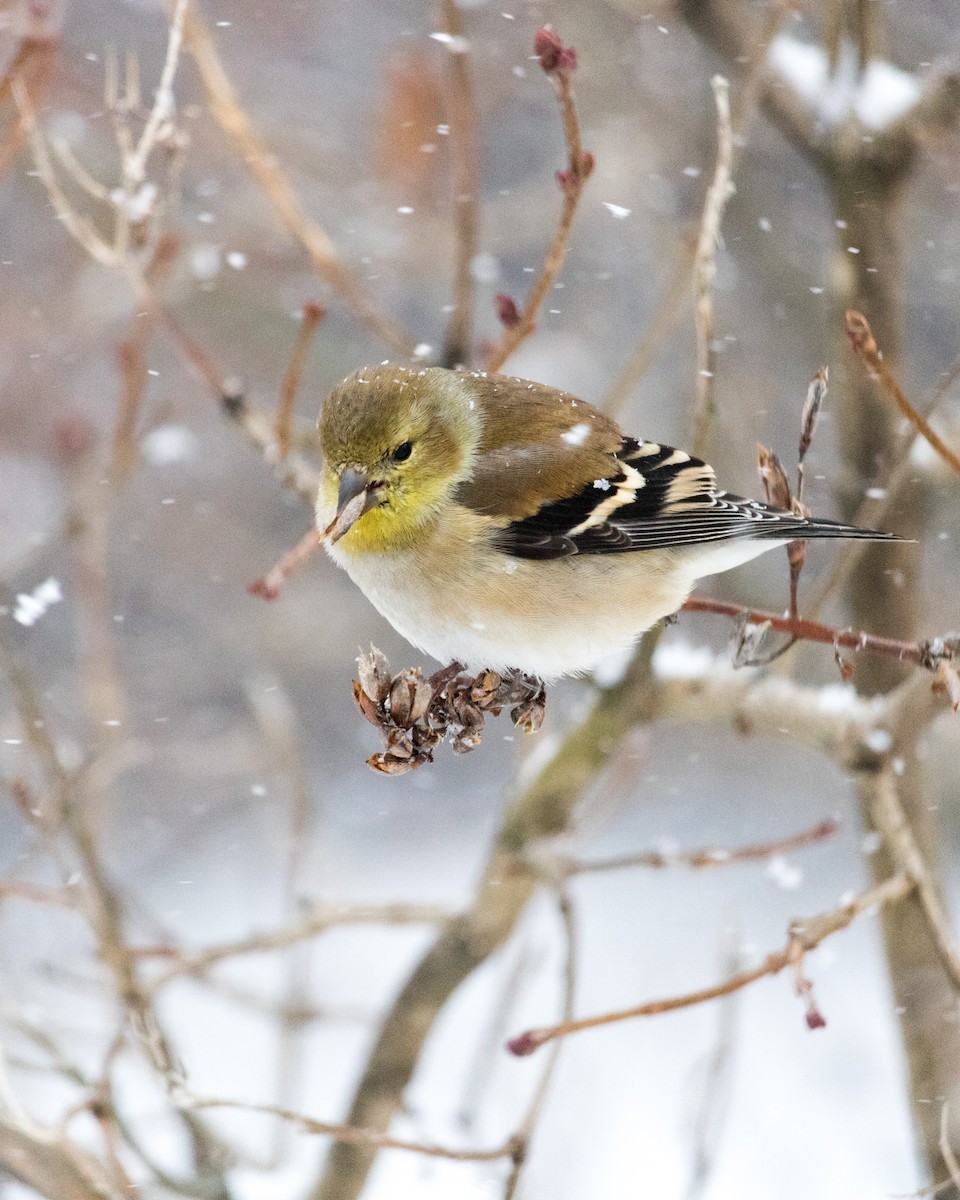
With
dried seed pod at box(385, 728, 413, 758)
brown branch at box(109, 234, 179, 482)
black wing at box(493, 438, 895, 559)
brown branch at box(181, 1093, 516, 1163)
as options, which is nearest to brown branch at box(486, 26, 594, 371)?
black wing at box(493, 438, 895, 559)

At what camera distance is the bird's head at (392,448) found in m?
1.94

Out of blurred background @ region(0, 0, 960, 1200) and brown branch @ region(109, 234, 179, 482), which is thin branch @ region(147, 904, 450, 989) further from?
brown branch @ region(109, 234, 179, 482)

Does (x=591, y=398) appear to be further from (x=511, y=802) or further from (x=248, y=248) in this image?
(x=511, y=802)

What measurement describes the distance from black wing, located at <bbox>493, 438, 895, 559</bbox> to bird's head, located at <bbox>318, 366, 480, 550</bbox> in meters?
0.16

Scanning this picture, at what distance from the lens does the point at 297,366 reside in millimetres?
2008

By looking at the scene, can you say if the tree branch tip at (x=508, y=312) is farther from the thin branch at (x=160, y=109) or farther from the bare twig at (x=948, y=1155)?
the bare twig at (x=948, y=1155)

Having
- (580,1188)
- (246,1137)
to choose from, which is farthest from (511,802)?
(246,1137)

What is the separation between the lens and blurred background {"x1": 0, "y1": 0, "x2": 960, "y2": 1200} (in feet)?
14.4

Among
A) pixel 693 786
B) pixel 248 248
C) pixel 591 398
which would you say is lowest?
pixel 693 786

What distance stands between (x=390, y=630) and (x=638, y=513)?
15.5 ft

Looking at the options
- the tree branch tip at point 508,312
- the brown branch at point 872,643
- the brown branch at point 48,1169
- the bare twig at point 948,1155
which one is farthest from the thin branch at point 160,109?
the bare twig at point 948,1155

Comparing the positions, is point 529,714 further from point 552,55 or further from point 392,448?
point 552,55

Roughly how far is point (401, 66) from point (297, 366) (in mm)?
4447

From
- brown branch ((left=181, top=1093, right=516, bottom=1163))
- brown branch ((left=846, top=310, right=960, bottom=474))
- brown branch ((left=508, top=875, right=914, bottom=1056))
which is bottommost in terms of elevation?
brown branch ((left=181, top=1093, right=516, bottom=1163))
